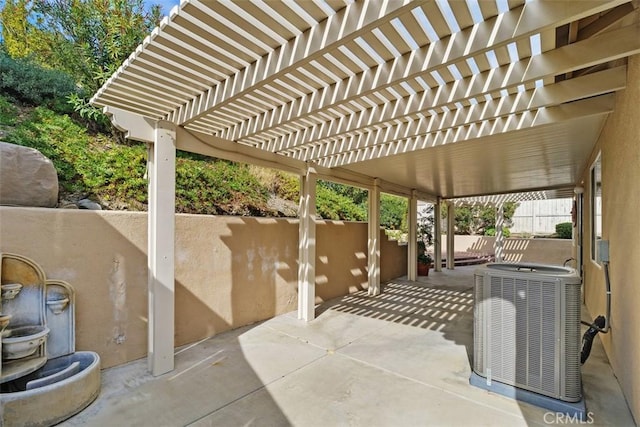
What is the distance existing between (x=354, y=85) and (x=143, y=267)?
311 centimetres

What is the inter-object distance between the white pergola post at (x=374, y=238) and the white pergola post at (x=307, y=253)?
2.44 meters

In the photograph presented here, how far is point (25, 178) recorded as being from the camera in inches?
116

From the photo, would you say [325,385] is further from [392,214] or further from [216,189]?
[392,214]

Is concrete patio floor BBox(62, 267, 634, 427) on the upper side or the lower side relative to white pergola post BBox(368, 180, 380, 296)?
lower

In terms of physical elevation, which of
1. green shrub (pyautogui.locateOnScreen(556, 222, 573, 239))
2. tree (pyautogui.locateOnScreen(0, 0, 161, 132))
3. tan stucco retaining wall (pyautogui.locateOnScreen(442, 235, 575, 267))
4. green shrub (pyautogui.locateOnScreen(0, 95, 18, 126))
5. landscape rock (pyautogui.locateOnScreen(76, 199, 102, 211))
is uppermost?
tree (pyautogui.locateOnScreen(0, 0, 161, 132))

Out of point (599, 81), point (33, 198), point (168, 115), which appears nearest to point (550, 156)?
point (599, 81)

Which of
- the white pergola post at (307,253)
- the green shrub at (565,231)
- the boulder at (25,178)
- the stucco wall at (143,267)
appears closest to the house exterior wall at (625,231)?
the white pergola post at (307,253)

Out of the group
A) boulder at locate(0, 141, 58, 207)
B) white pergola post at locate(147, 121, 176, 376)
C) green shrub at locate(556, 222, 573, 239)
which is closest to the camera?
boulder at locate(0, 141, 58, 207)

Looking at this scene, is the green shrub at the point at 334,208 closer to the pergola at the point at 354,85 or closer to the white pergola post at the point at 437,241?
the white pergola post at the point at 437,241

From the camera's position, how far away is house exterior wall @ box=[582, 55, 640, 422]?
7.40 ft

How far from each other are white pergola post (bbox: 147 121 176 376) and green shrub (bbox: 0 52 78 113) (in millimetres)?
3315

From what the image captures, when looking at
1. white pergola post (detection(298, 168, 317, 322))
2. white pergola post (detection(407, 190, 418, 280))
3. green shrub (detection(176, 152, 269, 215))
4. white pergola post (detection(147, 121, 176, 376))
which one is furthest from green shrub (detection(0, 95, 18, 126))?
white pergola post (detection(407, 190, 418, 280))

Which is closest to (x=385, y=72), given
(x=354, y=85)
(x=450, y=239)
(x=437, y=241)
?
(x=354, y=85)

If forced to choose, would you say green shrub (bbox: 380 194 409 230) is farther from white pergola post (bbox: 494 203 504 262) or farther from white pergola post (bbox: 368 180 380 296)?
white pergola post (bbox: 368 180 380 296)
